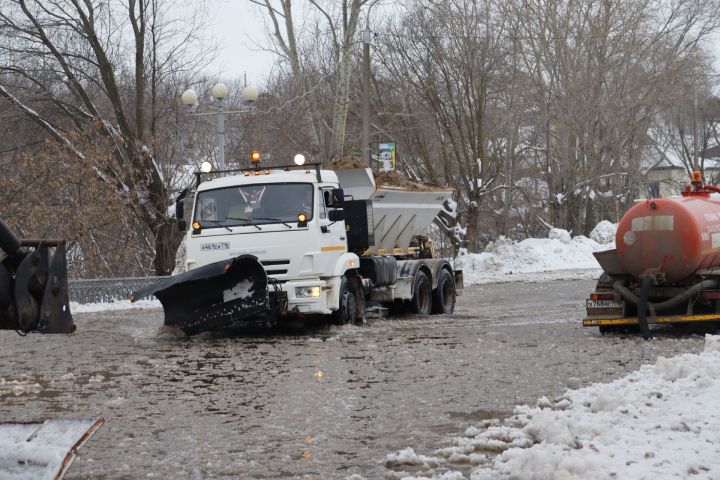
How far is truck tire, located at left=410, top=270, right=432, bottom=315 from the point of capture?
19.5 metres

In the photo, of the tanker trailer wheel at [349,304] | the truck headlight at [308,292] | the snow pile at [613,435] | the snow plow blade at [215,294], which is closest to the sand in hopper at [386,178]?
the tanker trailer wheel at [349,304]

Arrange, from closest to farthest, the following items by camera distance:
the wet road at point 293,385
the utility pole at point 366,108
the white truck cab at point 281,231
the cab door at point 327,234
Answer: the wet road at point 293,385, the white truck cab at point 281,231, the cab door at point 327,234, the utility pole at point 366,108

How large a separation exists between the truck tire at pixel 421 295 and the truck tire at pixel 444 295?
183 mm

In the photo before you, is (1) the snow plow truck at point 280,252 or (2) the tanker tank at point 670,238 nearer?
(2) the tanker tank at point 670,238

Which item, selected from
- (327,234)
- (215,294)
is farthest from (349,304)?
(215,294)

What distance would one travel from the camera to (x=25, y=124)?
30.5 metres

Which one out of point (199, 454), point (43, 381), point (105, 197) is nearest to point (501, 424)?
point (199, 454)

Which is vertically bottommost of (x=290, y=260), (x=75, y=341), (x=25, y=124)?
(x=75, y=341)

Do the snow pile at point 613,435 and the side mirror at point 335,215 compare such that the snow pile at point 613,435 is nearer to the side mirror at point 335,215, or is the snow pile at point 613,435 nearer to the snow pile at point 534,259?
the side mirror at point 335,215

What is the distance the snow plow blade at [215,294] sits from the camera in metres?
14.6

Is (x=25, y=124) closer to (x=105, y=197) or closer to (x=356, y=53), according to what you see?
(x=105, y=197)

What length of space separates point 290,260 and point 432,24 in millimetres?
22786

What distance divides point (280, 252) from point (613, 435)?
9190mm

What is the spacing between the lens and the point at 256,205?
15.9 m
